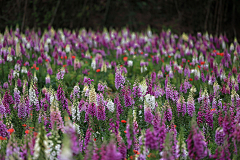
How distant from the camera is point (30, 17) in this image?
1052 cm

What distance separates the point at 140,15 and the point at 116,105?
7934 mm

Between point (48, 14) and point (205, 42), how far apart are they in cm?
610

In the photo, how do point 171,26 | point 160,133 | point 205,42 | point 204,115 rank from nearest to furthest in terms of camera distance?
point 160,133, point 204,115, point 205,42, point 171,26

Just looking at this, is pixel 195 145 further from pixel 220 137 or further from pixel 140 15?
pixel 140 15

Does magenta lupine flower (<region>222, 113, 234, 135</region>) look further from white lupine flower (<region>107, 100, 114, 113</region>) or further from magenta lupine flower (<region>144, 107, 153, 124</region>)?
white lupine flower (<region>107, 100, 114, 113</region>)

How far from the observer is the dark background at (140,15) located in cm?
1066

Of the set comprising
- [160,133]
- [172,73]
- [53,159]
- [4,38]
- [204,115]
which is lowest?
[53,159]

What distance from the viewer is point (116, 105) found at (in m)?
4.04

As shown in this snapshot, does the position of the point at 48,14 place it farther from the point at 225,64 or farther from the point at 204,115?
the point at 204,115

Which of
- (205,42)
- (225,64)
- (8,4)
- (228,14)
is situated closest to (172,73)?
(225,64)

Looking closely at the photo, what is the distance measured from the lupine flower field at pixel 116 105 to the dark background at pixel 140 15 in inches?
54.5

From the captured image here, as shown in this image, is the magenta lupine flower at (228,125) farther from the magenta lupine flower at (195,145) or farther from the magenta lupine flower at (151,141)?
the magenta lupine flower at (151,141)

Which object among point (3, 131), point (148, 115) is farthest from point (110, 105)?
point (3, 131)

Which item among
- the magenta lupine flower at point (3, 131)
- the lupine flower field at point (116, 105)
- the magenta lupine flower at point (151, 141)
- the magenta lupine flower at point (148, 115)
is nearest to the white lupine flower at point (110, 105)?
the lupine flower field at point (116, 105)
